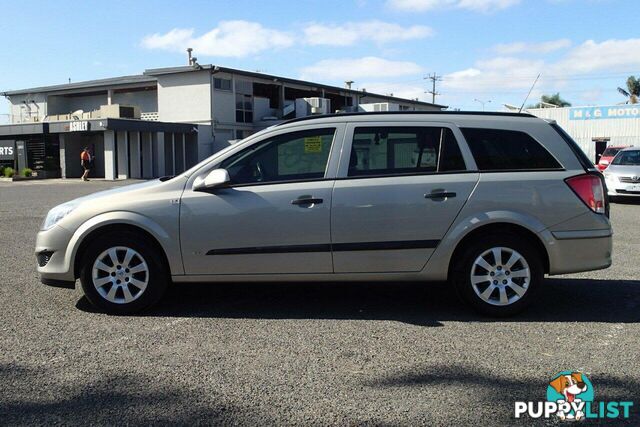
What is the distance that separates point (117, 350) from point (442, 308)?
2.94 metres

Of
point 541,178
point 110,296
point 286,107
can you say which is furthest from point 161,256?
point 286,107

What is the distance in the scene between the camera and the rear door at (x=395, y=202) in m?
5.11

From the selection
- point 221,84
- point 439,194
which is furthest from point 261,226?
point 221,84

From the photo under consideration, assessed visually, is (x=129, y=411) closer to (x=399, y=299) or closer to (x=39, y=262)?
(x=39, y=262)

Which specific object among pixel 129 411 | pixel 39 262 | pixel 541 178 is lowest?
pixel 129 411

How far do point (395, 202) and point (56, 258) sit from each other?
3.09m

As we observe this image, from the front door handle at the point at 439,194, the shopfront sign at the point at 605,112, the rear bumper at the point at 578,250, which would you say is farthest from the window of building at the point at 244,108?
the rear bumper at the point at 578,250

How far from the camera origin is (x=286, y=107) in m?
41.0

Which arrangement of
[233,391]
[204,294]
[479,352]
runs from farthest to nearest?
[204,294] < [479,352] < [233,391]

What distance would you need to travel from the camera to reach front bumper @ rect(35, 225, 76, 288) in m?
5.23

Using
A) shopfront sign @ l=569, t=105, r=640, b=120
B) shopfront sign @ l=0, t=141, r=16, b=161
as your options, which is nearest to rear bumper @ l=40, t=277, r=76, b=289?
shopfront sign @ l=0, t=141, r=16, b=161

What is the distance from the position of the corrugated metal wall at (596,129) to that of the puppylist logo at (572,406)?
125 ft

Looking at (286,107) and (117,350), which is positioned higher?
(286,107)

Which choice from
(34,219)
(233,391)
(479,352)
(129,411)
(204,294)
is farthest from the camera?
(34,219)
